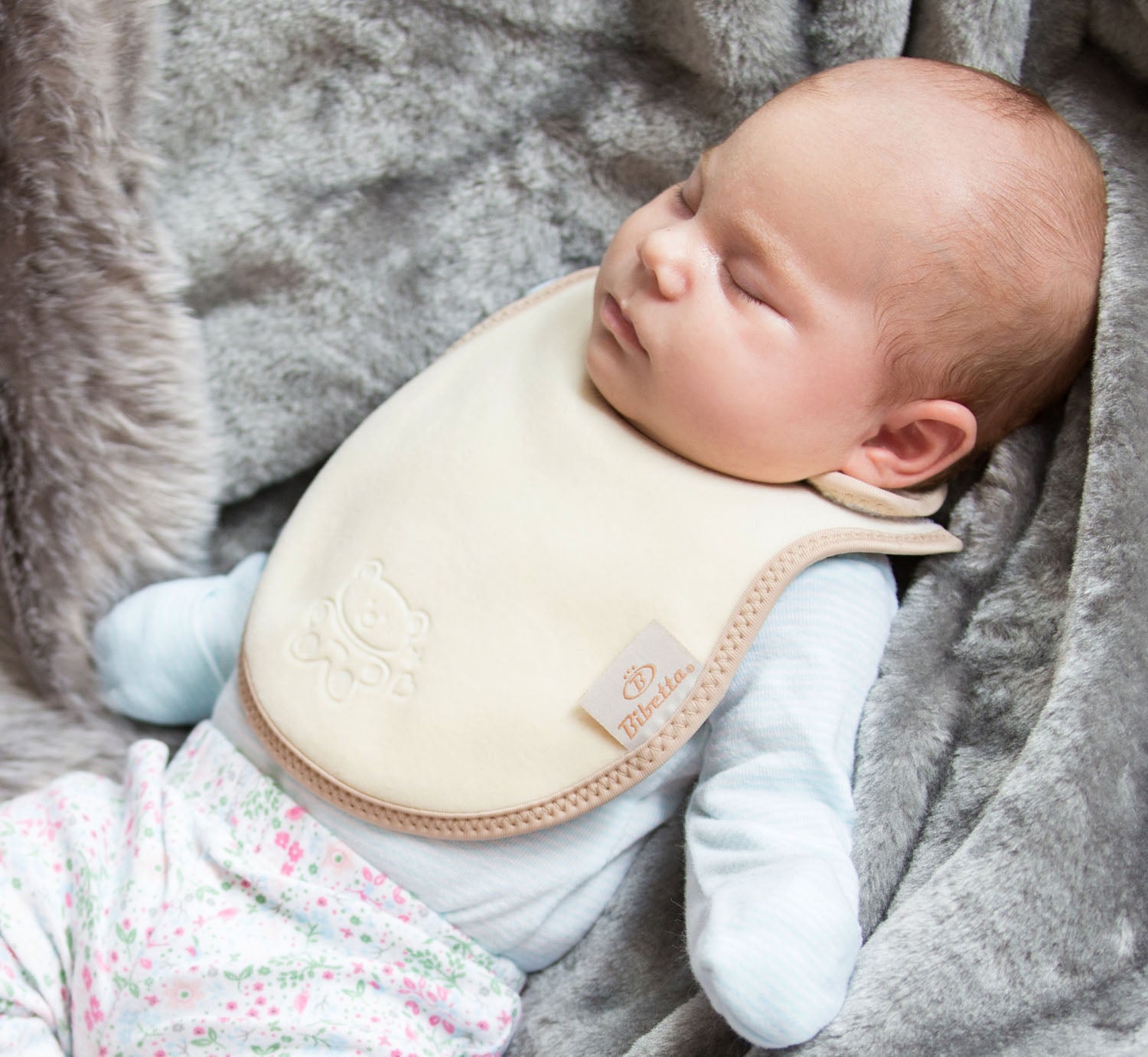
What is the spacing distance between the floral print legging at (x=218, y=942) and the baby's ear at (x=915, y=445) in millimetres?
621

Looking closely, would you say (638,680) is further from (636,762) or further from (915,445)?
(915,445)

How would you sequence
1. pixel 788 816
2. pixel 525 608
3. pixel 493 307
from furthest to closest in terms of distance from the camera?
pixel 493 307, pixel 525 608, pixel 788 816

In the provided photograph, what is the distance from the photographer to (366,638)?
111 cm

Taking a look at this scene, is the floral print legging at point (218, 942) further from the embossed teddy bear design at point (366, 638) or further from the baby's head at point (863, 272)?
the baby's head at point (863, 272)

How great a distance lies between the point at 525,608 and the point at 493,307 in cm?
45

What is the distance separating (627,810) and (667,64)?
0.84 meters

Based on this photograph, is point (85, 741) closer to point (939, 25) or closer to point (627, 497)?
point (627, 497)

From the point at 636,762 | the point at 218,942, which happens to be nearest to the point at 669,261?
the point at 636,762

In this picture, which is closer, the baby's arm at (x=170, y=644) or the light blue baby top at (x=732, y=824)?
the light blue baby top at (x=732, y=824)

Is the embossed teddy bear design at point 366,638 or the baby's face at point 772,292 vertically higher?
the baby's face at point 772,292

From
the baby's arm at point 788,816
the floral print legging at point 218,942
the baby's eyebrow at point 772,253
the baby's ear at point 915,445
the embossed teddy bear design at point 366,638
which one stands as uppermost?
the baby's eyebrow at point 772,253

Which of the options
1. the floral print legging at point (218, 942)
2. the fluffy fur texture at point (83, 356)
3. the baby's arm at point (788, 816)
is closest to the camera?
the baby's arm at point (788, 816)

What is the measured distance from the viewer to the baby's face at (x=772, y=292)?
990 millimetres

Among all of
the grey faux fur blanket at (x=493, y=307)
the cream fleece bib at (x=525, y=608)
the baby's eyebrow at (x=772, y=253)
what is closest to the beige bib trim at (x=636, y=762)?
the cream fleece bib at (x=525, y=608)
